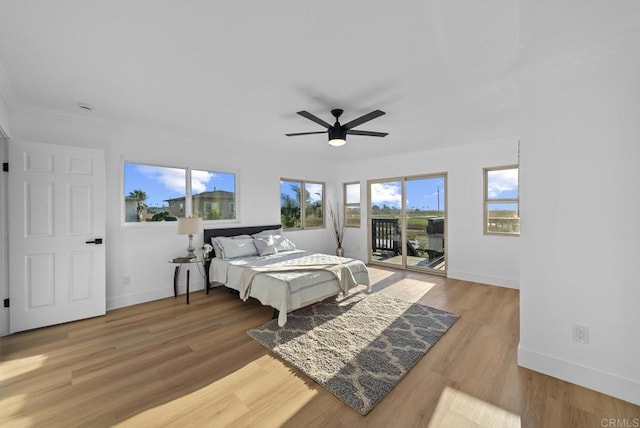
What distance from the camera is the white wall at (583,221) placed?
72.1 inches

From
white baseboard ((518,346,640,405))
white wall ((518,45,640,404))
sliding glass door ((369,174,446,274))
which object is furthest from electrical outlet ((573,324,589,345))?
sliding glass door ((369,174,446,274))

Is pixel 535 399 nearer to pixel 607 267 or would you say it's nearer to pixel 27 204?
pixel 607 267

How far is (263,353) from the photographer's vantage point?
2.47 m

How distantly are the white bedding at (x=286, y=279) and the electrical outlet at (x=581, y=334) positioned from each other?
228cm

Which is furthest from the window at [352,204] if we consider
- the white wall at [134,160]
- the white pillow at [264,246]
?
the white wall at [134,160]

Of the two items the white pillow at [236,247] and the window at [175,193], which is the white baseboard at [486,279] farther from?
the window at [175,193]

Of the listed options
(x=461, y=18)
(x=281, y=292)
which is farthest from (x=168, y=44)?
(x=281, y=292)

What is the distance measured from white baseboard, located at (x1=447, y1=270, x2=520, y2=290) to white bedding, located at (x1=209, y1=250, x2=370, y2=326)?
2126 mm

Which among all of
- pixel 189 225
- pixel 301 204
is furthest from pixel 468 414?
pixel 301 204

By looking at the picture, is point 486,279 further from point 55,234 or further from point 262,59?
point 55,234

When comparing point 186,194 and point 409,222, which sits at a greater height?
point 186,194

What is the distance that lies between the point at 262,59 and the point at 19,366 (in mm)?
3366

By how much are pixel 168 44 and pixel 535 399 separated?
3.68 metres

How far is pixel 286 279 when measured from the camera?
3031 mm
